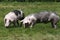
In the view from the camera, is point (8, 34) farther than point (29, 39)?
Yes

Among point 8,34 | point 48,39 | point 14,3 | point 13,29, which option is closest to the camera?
point 48,39

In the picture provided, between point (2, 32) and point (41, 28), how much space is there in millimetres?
1623

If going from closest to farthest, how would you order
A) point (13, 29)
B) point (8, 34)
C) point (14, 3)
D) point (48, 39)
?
point (48, 39), point (8, 34), point (13, 29), point (14, 3)

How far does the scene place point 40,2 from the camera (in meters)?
20.4

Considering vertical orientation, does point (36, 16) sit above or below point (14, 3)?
above

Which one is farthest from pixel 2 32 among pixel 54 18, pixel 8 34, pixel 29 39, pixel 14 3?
pixel 14 3

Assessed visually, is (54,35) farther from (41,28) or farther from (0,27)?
(0,27)

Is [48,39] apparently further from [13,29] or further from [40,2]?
[40,2]

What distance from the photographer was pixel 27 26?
Answer: 1062 cm

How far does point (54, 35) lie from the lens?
9.88 m

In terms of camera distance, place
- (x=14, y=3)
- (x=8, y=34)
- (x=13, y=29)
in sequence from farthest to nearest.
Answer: (x=14, y=3) < (x=13, y=29) < (x=8, y=34)

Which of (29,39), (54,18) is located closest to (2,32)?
(29,39)

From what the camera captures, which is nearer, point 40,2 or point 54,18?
point 54,18

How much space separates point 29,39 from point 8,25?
5.61 ft
